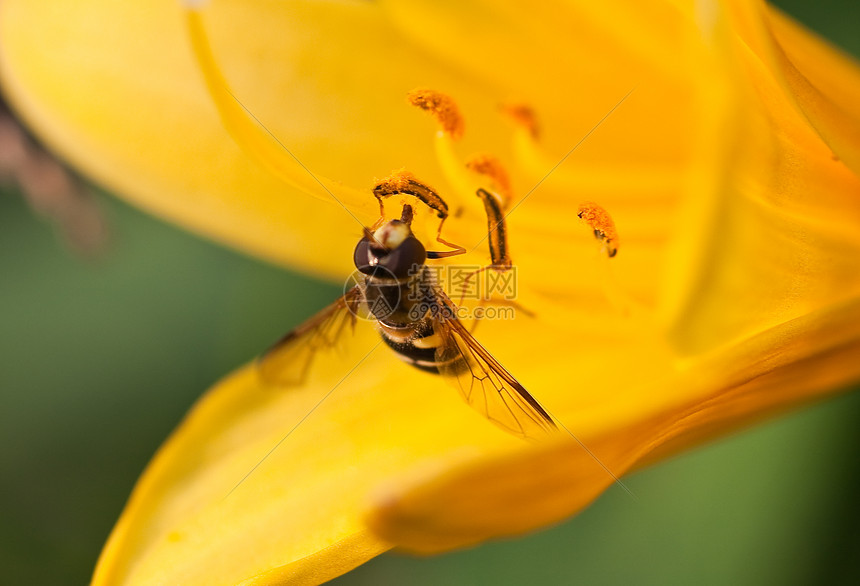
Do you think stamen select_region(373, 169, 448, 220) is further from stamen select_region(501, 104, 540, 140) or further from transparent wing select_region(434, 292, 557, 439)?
stamen select_region(501, 104, 540, 140)

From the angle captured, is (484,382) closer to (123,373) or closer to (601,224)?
(601,224)

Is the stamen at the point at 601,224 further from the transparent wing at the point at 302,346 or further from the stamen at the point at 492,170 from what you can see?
the transparent wing at the point at 302,346

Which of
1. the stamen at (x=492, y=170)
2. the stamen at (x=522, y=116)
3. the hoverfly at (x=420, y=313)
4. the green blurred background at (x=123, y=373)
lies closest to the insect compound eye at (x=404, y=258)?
the hoverfly at (x=420, y=313)

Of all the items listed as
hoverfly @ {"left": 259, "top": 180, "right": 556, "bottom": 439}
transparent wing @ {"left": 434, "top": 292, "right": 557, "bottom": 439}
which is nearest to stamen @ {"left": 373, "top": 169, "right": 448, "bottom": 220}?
hoverfly @ {"left": 259, "top": 180, "right": 556, "bottom": 439}

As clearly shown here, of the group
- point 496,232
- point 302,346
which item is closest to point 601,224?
point 496,232

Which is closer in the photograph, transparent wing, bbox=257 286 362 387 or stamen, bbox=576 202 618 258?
stamen, bbox=576 202 618 258

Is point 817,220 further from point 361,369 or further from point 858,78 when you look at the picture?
point 361,369

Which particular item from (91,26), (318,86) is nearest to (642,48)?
(318,86)
